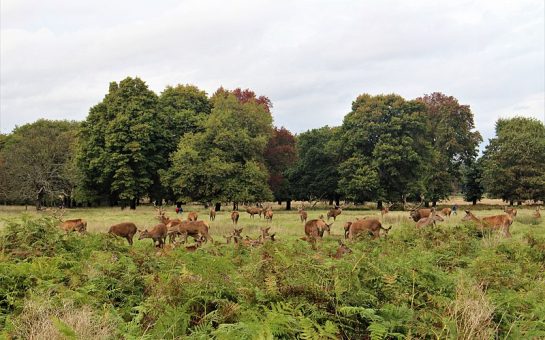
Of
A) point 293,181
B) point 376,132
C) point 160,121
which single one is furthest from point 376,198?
point 160,121

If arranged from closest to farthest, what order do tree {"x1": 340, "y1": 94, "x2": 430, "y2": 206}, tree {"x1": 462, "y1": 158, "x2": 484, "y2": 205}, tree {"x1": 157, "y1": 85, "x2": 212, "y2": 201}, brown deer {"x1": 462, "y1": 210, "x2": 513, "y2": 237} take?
brown deer {"x1": 462, "y1": 210, "x2": 513, "y2": 237} < tree {"x1": 157, "y1": 85, "x2": 212, "y2": 201} < tree {"x1": 340, "y1": 94, "x2": 430, "y2": 206} < tree {"x1": 462, "y1": 158, "x2": 484, "y2": 205}

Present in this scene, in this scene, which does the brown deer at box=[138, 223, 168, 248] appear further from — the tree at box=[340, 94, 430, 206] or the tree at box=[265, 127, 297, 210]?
the tree at box=[340, 94, 430, 206]

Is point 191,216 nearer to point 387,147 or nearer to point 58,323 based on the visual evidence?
point 58,323

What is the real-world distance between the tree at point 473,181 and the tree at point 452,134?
1.50 m

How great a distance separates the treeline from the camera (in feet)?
127

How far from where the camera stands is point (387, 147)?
139 feet

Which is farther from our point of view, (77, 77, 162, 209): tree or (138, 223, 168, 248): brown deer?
(77, 77, 162, 209): tree

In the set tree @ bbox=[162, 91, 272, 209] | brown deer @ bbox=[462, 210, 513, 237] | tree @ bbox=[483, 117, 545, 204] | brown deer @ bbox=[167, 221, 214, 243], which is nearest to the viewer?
brown deer @ bbox=[462, 210, 513, 237]

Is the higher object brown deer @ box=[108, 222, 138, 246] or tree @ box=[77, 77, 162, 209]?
tree @ box=[77, 77, 162, 209]

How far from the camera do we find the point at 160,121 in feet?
139

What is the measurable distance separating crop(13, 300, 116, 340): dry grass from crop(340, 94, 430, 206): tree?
38.3m

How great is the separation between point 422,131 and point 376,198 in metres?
8.74

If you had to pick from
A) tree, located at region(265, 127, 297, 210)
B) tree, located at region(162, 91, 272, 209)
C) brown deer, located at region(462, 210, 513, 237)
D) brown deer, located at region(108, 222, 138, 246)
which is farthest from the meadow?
tree, located at region(265, 127, 297, 210)

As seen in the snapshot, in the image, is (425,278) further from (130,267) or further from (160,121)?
(160,121)
